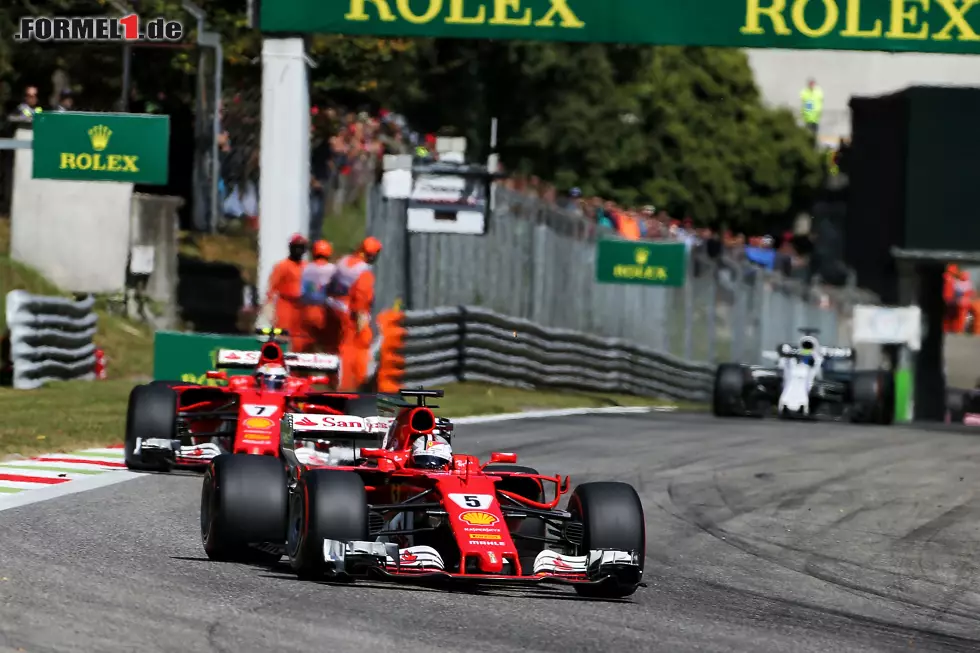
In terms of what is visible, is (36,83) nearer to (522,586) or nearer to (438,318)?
(438,318)

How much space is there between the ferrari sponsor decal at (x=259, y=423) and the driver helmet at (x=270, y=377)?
34 cm

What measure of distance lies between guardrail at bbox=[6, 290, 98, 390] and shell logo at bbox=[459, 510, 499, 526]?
12051 mm

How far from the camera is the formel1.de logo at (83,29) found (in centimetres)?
2564

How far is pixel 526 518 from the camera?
9266 mm

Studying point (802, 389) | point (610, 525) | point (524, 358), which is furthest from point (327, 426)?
point (524, 358)

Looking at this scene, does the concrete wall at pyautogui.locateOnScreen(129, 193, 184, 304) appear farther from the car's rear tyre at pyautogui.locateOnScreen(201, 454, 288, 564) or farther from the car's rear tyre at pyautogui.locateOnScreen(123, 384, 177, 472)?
the car's rear tyre at pyautogui.locateOnScreen(201, 454, 288, 564)

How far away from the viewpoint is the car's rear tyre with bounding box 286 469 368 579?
26.7 ft

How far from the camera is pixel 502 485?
9266 mm

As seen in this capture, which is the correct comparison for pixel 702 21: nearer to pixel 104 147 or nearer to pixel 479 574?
pixel 104 147

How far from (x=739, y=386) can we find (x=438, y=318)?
382 centimetres

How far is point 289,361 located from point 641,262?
16.4m

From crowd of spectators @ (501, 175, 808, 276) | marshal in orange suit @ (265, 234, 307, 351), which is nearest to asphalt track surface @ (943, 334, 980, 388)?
crowd of spectators @ (501, 175, 808, 276)

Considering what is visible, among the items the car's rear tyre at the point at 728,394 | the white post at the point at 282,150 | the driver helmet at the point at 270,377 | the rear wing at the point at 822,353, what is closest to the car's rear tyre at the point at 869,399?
the rear wing at the point at 822,353

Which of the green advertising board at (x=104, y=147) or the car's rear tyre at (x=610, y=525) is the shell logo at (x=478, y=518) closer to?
the car's rear tyre at (x=610, y=525)
